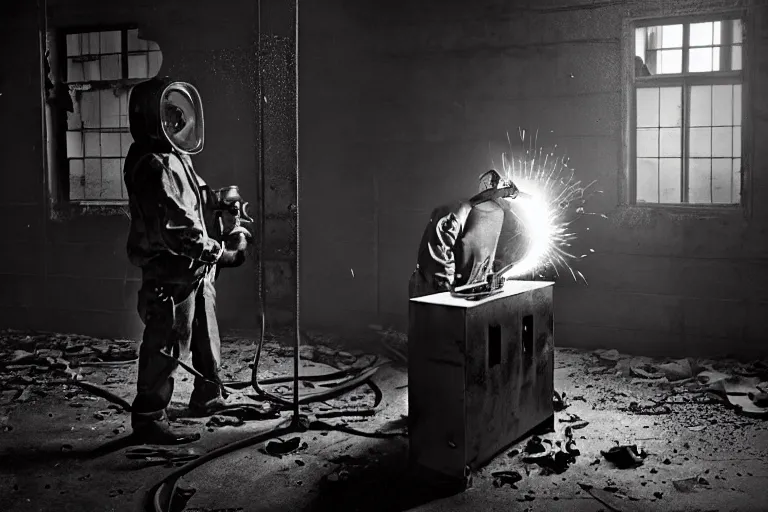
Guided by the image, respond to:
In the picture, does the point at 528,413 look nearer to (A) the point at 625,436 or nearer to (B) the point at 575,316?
(A) the point at 625,436

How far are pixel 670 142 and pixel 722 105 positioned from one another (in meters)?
0.58

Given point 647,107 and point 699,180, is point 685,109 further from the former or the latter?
point 699,180

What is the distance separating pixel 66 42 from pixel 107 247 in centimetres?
268

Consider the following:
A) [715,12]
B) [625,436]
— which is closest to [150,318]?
[625,436]

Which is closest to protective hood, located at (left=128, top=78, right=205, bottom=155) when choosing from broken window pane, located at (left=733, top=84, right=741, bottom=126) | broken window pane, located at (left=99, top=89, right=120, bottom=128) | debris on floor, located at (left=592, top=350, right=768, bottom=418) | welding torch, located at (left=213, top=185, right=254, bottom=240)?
welding torch, located at (left=213, top=185, right=254, bottom=240)

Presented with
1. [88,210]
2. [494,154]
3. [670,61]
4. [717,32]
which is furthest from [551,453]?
[88,210]

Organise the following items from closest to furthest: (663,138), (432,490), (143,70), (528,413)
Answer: (432,490) < (528,413) < (663,138) < (143,70)

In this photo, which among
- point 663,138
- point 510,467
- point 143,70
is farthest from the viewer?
point 143,70

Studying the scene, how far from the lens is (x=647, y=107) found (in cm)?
746

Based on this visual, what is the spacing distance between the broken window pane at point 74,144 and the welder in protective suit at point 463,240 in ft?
19.9

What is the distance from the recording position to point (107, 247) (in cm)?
915

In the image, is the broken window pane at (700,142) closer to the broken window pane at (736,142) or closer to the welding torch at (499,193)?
the broken window pane at (736,142)

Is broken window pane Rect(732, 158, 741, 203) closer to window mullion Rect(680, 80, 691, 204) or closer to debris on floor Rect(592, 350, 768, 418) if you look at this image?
window mullion Rect(680, 80, 691, 204)

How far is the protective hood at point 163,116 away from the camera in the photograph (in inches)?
189
